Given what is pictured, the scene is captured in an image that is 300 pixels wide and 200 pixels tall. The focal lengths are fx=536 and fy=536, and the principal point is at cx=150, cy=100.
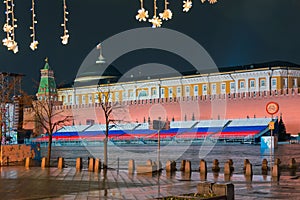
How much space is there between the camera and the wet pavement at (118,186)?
1091 centimetres

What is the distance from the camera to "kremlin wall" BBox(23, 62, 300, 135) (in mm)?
51594

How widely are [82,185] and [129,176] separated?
8.65ft

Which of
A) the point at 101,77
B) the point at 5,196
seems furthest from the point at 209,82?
the point at 5,196

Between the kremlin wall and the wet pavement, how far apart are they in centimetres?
3400

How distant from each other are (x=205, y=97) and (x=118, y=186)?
44233 millimetres

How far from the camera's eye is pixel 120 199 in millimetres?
10266

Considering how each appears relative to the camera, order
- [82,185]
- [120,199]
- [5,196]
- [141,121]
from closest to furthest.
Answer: [120,199], [5,196], [82,185], [141,121]

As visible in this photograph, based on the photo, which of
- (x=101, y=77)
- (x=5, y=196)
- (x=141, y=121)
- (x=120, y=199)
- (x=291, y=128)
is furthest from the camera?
(x=101, y=77)

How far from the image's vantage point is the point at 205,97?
2218 inches

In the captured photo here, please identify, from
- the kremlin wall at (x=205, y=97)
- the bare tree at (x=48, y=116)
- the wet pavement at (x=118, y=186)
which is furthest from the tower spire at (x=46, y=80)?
the wet pavement at (x=118, y=186)

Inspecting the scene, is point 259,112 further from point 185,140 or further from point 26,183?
point 26,183

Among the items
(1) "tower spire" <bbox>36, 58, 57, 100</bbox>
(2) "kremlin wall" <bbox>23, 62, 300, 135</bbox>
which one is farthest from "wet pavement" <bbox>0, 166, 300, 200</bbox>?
(1) "tower spire" <bbox>36, 58, 57, 100</bbox>

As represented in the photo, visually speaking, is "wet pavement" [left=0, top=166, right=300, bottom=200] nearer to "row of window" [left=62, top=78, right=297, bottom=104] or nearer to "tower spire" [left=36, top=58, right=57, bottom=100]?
"row of window" [left=62, top=78, right=297, bottom=104]

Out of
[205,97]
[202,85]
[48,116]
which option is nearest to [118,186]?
[48,116]
